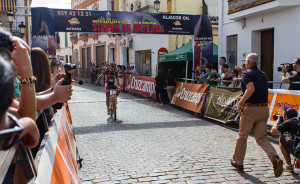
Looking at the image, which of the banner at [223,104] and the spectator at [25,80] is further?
the banner at [223,104]

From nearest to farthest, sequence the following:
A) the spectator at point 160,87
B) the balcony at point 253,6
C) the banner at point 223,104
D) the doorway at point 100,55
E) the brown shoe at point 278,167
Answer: the brown shoe at point 278,167
the banner at point 223,104
the balcony at point 253,6
the spectator at point 160,87
the doorway at point 100,55

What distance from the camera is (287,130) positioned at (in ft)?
16.1

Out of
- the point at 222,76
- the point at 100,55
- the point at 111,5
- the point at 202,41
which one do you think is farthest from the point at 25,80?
the point at 100,55

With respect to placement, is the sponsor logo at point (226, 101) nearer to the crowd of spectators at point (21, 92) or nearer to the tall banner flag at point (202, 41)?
the tall banner flag at point (202, 41)

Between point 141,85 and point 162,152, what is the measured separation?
11.2m

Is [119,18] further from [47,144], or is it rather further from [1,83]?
[1,83]

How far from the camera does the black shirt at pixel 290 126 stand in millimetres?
4836

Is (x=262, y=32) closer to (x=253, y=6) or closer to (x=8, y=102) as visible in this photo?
(x=253, y=6)

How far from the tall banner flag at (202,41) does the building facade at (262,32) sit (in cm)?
125

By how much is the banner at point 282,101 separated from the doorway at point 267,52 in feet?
20.1

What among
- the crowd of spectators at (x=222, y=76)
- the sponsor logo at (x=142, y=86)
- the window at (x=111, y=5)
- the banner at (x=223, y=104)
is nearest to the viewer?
the banner at (x=223, y=104)

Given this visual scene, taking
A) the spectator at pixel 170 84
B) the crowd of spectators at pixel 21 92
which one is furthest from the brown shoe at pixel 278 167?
the spectator at pixel 170 84

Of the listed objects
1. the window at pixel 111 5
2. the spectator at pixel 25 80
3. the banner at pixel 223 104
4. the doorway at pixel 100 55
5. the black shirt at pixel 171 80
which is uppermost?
the window at pixel 111 5

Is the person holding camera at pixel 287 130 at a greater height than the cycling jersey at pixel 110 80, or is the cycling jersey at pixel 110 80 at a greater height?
the cycling jersey at pixel 110 80
